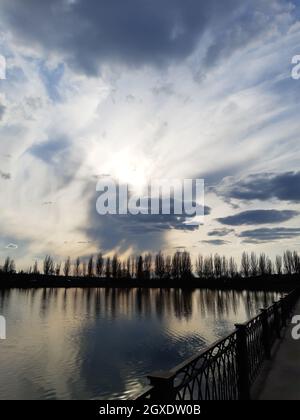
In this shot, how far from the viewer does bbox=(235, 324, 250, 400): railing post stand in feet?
14.3

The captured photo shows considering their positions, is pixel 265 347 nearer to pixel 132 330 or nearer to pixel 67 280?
pixel 132 330

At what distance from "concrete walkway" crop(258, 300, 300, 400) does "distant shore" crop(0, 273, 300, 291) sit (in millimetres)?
79659

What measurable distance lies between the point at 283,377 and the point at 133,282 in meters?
93.7

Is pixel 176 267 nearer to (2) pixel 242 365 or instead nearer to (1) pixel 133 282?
(1) pixel 133 282

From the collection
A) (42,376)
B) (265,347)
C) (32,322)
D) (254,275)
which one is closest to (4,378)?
(42,376)

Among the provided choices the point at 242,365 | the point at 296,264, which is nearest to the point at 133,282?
the point at 296,264

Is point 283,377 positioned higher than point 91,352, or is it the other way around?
point 283,377

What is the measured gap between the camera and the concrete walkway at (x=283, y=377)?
449 cm

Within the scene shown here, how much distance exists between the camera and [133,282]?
96.4 m

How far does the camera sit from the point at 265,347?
656 centimetres

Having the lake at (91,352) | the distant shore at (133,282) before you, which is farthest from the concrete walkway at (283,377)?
the distant shore at (133,282)
